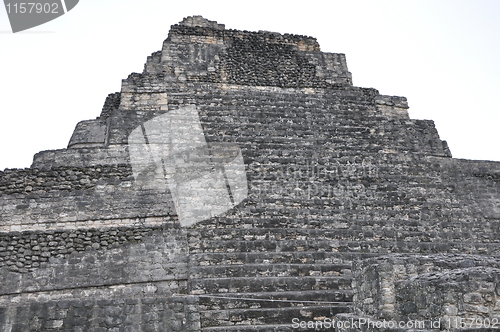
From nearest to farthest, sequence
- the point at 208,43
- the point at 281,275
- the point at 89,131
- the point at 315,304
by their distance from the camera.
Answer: the point at 315,304
the point at 281,275
the point at 89,131
the point at 208,43

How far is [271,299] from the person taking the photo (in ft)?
23.3

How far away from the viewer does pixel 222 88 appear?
12.4 metres

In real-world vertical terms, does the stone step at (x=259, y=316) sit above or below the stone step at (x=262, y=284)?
below

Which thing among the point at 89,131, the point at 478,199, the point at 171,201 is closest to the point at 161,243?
the point at 171,201

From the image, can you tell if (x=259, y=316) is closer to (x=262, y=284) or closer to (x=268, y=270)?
(x=262, y=284)

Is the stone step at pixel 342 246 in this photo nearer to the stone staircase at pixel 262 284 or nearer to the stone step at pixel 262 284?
the stone staircase at pixel 262 284

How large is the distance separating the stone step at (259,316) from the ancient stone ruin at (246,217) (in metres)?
0.02

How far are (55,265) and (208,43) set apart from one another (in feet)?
28.1

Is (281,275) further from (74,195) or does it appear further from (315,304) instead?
(74,195)

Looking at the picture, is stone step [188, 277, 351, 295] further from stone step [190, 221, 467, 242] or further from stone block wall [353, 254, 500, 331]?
stone block wall [353, 254, 500, 331]

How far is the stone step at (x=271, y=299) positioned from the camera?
6.99 m

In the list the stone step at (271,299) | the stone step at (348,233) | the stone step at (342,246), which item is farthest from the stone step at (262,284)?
the stone step at (348,233)

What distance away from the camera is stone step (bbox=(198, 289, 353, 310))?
699 cm

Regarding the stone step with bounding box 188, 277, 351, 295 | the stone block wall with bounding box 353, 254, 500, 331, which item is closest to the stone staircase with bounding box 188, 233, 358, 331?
the stone step with bounding box 188, 277, 351, 295
